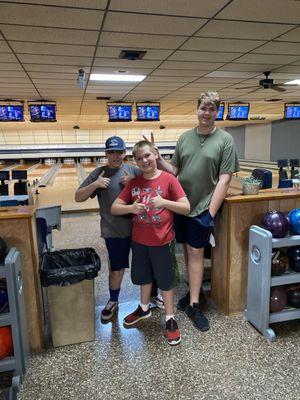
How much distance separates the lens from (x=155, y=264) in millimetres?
2152

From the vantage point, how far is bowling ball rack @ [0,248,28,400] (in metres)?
1.78

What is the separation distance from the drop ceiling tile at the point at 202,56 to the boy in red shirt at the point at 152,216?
85.5 inches

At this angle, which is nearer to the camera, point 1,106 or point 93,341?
point 93,341

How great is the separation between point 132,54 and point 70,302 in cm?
279

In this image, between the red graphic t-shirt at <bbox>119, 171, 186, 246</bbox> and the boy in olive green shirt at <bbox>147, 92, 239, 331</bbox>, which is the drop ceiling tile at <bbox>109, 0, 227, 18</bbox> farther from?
the red graphic t-shirt at <bbox>119, 171, 186, 246</bbox>

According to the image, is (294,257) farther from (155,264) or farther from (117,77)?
(117,77)

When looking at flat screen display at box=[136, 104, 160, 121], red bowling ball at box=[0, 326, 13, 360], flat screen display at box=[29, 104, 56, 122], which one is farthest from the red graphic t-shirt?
flat screen display at box=[136, 104, 160, 121]

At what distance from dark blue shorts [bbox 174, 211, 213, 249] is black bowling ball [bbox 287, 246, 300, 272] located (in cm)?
57

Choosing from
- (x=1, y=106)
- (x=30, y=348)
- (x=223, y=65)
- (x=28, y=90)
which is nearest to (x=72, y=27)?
(x=223, y=65)

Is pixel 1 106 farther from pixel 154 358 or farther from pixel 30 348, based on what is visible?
pixel 154 358

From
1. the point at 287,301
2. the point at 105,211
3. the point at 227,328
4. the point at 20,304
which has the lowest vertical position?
the point at 227,328

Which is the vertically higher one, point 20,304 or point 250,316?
point 20,304

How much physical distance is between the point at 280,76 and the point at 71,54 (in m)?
3.44

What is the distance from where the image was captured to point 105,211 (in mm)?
2311
